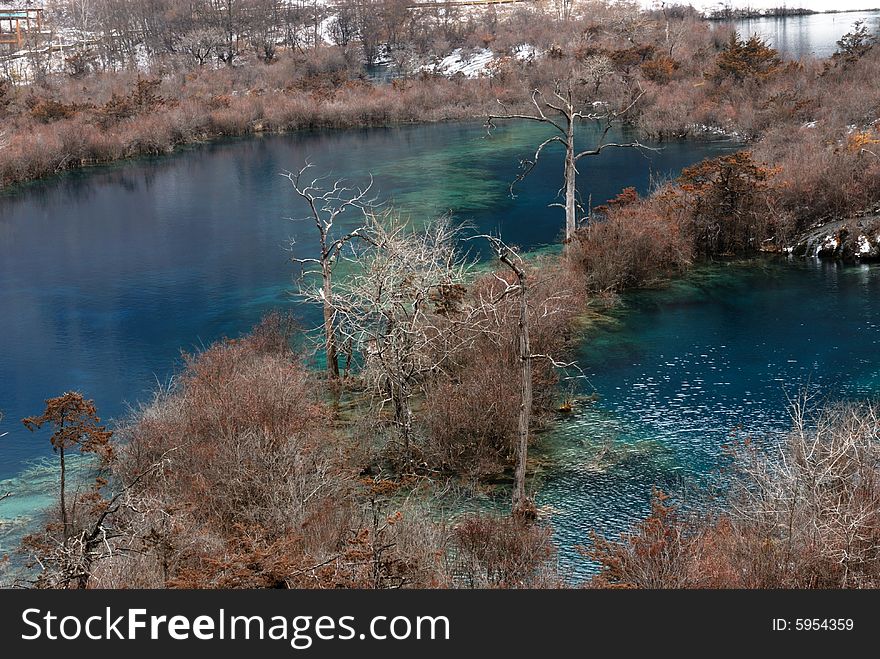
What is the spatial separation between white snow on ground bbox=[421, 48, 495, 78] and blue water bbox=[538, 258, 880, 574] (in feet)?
192

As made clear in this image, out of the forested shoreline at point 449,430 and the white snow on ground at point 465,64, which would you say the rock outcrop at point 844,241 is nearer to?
the forested shoreline at point 449,430

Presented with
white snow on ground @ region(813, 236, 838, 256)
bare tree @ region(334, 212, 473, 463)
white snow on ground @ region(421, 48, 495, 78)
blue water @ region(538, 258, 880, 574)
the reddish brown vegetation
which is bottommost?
blue water @ region(538, 258, 880, 574)

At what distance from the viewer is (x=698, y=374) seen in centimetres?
2791

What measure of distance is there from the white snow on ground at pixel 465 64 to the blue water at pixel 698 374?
58483 millimetres

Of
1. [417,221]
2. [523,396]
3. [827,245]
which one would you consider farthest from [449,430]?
[827,245]

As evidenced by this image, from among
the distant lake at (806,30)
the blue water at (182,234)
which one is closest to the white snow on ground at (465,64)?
the blue water at (182,234)

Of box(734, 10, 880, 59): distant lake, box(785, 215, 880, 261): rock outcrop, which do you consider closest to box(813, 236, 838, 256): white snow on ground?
box(785, 215, 880, 261): rock outcrop

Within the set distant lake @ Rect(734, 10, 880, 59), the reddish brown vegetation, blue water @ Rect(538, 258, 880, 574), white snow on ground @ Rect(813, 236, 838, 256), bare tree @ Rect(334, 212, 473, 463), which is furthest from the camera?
distant lake @ Rect(734, 10, 880, 59)

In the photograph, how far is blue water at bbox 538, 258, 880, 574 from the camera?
21703 millimetres

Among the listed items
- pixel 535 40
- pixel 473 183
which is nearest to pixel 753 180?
pixel 473 183

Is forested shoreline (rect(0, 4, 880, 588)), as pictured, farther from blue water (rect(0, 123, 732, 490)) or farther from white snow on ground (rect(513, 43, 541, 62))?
white snow on ground (rect(513, 43, 541, 62))

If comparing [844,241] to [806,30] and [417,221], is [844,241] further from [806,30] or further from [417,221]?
[806,30]

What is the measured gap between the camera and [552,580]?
14828 mm

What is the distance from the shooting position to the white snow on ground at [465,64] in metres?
92.2
